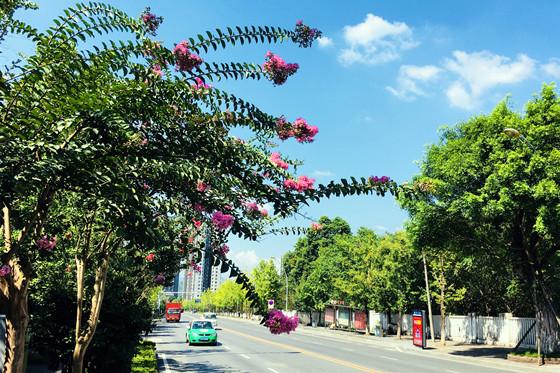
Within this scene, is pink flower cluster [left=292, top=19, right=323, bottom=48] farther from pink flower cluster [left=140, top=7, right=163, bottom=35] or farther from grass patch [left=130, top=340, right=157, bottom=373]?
grass patch [left=130, top=340, right=157, bottom=373]

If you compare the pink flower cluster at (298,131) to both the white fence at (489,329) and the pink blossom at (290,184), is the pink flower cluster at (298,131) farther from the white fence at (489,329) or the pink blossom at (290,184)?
the white fence at (489,329)

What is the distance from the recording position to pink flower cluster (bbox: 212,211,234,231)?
4.66m

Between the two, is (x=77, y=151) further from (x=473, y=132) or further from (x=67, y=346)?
(x=473, y=132)

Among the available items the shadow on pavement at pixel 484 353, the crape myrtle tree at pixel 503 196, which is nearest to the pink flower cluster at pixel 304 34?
the crape myrtle tree at pixel 503 196

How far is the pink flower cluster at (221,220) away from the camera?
466cm

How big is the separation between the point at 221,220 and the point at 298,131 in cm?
115

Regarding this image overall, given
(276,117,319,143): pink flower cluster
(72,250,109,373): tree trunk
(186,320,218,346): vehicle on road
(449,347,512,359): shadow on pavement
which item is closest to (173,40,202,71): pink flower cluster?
(276,117,319,143): pink flower cluster

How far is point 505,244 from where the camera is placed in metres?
23.0

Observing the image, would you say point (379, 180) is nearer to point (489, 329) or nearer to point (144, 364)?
point (144, 364)

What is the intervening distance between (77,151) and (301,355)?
22123 mm

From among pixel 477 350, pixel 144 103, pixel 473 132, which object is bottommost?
pixel 477 350

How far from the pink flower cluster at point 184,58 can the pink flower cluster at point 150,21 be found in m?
0.96

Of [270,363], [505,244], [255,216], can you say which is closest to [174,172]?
[255,216]

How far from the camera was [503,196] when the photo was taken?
19.2 m
